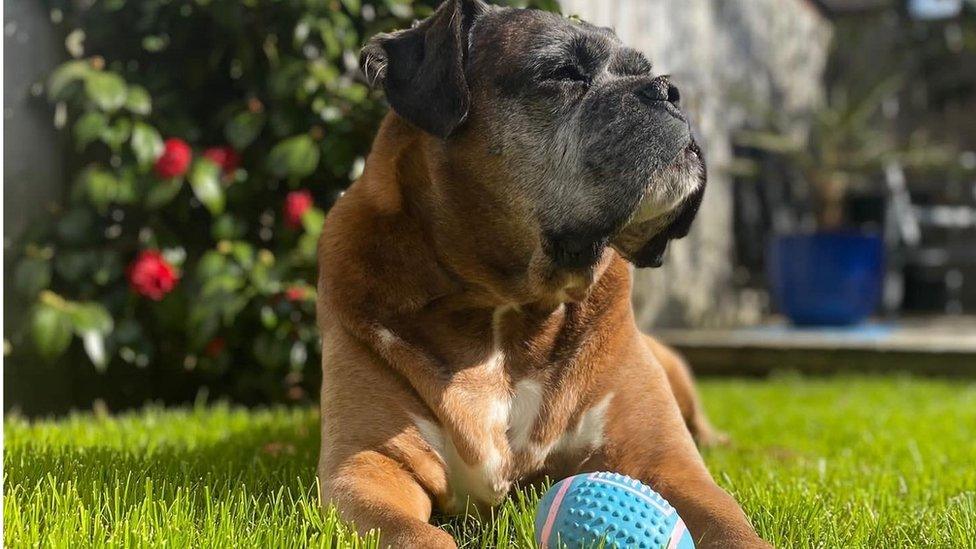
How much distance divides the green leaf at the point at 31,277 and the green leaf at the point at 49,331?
0.24ft

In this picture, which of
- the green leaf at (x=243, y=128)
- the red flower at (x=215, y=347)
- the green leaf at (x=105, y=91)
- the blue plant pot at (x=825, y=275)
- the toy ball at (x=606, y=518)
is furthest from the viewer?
the blue plant pot at (x=825, y=275)

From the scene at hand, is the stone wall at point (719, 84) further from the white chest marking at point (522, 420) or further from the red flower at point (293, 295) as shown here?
the white chest marking at point (522, 420)

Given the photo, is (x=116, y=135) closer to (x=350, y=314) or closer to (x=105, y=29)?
(x=105, y=29)

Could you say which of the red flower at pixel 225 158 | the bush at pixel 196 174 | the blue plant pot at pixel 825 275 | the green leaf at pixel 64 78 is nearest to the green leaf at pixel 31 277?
the bush at pixel 196 174

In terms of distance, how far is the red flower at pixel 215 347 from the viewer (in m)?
3.54

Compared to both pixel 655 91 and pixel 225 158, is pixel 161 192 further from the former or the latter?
pixel 655 91

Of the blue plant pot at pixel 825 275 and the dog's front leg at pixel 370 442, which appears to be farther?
the blue plant pot at pixel 825 275

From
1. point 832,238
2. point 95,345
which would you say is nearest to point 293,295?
point 95,345

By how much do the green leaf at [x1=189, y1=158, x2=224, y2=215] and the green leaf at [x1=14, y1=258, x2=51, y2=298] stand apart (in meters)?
0.54

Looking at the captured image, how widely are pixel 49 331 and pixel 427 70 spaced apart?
1.82 metres

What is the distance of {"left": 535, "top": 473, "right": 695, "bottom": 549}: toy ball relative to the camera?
1.48 metres

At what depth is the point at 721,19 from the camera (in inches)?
282

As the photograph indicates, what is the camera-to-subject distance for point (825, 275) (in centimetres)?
631

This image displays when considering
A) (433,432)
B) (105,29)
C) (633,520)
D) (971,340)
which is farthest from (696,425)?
(971,340)
